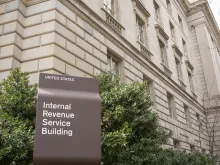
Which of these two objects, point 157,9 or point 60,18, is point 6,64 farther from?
point 157,9

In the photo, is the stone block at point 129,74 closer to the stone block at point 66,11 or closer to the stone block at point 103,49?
the stone block at point 103,49

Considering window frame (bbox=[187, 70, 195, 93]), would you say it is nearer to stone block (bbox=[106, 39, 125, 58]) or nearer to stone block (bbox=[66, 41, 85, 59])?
stone block (bbox=[106, 39, 125, 58])

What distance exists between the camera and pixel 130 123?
791 centimetres

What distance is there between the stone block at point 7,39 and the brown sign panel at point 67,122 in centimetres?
638

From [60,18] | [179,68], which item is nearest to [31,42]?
[60,18]

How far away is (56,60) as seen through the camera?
9.34 m

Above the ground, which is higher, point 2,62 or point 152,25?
point 152,25

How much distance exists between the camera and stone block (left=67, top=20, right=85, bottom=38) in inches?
417

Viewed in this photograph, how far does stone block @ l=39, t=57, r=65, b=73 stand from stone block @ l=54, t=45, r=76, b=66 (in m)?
0.20

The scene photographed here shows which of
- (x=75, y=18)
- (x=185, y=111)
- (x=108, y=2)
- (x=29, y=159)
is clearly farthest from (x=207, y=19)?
(x=29, y=159)

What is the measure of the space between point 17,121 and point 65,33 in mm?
4766

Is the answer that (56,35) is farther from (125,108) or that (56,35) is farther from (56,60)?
(125,108)

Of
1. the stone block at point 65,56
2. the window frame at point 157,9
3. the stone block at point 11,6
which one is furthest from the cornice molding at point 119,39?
the window frame at point 157,9

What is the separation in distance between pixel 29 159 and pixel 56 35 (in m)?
5.10
